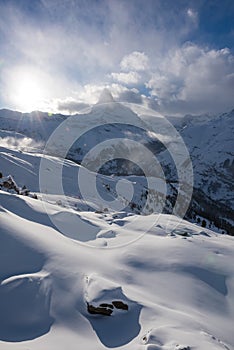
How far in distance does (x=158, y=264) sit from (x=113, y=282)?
1817mm

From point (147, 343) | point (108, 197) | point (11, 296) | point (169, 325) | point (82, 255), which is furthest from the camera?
point (108, 197)

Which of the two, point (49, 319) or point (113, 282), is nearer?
point (49, 319)

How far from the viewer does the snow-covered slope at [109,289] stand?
490 cm

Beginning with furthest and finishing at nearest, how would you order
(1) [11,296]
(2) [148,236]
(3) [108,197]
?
(3) [108,197] → (2) [148,236] → (1) [11,296]

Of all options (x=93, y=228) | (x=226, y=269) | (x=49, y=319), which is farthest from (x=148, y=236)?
(x=49, y=319)

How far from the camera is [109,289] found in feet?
19.4

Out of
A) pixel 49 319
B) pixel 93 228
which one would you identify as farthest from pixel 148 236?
pixel 49 319

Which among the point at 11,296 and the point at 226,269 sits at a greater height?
the point at 226,269

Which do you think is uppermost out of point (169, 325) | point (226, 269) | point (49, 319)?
point (226, 269)

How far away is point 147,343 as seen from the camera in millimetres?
4656

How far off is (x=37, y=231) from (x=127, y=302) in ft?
13.2

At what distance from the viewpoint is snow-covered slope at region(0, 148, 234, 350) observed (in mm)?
4898

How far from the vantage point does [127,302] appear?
5730mm

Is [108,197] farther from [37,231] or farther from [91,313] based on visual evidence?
[91,313]
